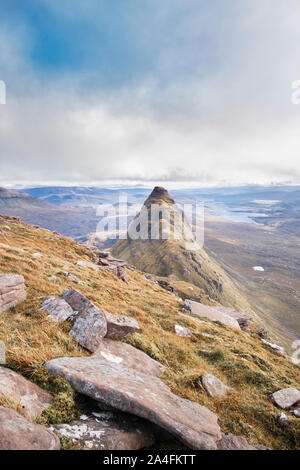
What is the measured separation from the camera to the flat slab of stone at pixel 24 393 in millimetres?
6016

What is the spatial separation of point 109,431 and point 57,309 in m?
7.60

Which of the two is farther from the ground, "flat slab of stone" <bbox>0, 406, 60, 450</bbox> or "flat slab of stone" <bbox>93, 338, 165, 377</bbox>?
"flat slab of stone" <bbox>0, 406, 60, 450</bbox>

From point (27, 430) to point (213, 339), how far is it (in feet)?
53.2

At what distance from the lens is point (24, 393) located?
21.1ft

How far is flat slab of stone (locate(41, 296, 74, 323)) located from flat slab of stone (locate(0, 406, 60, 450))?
6.43 metres

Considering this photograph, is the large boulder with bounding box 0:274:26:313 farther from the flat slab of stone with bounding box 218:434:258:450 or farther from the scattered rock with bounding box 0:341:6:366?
the flat slab of stone with bounding box 218:434:258:450

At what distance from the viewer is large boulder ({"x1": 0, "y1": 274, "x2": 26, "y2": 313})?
473 inches

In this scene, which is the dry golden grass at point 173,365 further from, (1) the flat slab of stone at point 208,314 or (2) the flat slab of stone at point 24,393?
(1) the flat slab of stone at point 208,314

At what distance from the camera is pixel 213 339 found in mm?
17844

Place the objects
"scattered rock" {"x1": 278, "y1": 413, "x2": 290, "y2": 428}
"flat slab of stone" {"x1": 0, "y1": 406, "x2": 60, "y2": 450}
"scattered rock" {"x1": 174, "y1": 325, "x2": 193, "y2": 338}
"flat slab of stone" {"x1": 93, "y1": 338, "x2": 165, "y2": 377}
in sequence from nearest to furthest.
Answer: "flat slab of stone" {"x1": 0, "y1": 406, "x2": 60, "y2": 450} → "scattered rock" {"x1": 278, "y1": 413, "x2": 290, "y2": 428} → "flat slab of stone" {"x1": 93, "y1": 338, "x2": 165, "y2": 377} → "scattered rock" {"x1": 174, "y1": 325, "x2": 193, "y2": 338}

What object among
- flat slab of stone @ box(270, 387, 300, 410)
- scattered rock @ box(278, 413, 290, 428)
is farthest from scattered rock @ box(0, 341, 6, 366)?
flat slab of stone @ box(270, 387, 300, 410)

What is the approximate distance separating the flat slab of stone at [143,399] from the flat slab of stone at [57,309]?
3.60 metres

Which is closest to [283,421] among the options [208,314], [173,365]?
[173,365]
